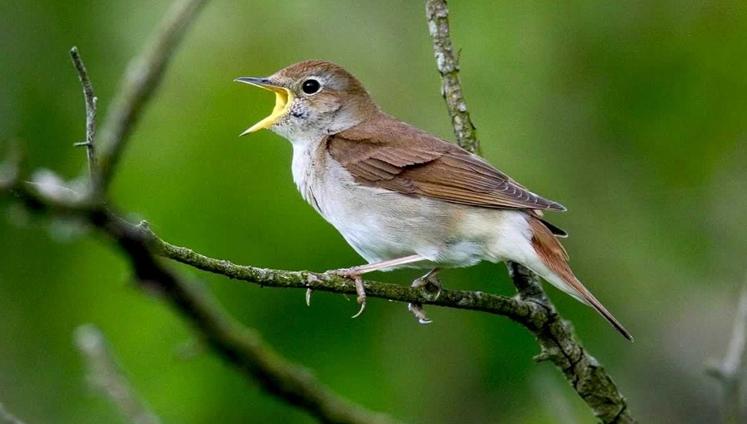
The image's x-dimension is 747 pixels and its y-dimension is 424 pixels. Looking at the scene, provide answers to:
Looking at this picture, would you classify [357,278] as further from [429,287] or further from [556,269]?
[556,269]

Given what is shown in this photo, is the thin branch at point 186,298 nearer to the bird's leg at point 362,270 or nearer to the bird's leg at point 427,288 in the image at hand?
the bird's leg at point 362,270

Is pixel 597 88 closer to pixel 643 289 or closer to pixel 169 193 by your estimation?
pixel 643 289

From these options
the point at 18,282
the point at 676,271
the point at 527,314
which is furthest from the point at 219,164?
the point at 676,271

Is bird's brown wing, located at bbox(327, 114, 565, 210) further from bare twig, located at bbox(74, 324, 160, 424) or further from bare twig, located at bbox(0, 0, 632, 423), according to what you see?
bare twig, located at bbox(74, 324, 160, 424)

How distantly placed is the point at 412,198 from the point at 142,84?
3.54 m

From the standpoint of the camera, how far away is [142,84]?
2084mm

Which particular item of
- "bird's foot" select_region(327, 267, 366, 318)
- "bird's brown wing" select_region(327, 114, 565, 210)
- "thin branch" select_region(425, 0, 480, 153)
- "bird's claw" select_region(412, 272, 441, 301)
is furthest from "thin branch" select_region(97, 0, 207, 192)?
"bird's brown wing" select_region(327, 114, 565, 210)

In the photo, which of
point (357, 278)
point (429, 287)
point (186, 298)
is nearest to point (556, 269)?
point (429, 287)

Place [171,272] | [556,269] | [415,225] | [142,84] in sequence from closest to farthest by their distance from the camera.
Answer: [171,272]
[142,84]
[556,269]
[415,225]

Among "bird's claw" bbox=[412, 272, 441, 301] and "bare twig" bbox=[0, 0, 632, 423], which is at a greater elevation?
"bare twig" bbox=[0, 0, 632, 423]

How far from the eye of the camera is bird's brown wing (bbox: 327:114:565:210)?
542cm

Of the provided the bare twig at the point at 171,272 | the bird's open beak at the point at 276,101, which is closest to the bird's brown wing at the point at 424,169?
the bird's open beak at the point at 276,101

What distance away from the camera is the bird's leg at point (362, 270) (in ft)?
13.4

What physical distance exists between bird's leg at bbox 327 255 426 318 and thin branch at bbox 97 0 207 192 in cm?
195
